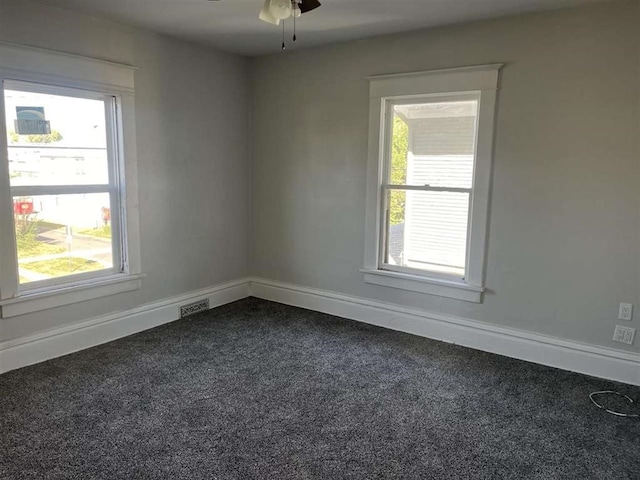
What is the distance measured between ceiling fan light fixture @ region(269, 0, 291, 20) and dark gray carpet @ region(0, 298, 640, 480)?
2095 mm

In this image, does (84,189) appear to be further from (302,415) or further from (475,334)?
(475,334)

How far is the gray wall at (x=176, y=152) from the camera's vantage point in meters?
3.27

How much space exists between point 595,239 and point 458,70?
1.57 meters

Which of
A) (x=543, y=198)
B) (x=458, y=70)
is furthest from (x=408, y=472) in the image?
(x=458, y=70)

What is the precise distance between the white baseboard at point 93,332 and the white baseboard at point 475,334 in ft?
3.18

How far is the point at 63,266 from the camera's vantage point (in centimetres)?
348

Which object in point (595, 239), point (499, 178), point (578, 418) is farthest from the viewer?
point (499, 178)

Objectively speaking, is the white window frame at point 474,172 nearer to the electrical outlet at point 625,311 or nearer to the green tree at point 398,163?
the green tree at point 398,163

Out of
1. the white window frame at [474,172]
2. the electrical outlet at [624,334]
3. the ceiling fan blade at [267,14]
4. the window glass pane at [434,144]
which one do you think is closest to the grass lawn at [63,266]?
the white window frame at [474,172]

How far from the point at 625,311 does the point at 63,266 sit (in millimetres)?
4029

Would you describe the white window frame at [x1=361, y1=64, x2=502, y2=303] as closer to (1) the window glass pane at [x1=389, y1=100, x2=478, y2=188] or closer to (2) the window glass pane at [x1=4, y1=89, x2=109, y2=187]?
(1) the window glass pane at [x1=389, y1=100, x2=478, y2=188]

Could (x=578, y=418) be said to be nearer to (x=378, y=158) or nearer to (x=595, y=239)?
(x=595, y=239)

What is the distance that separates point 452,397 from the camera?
2.89 meters

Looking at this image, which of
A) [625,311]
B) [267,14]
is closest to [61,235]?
[267,14]
